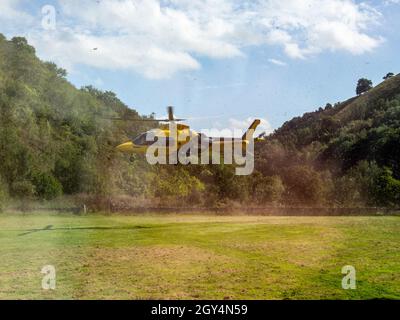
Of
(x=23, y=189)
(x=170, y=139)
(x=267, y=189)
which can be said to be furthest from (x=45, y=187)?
(x=267, y=189)

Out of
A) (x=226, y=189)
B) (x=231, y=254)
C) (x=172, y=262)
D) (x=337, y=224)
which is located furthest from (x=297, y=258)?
(x=226, y=189)

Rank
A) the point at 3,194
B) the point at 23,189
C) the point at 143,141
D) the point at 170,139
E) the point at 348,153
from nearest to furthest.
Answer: the point at 170,139 < the point at 143,141 < the point at 23,189 < the point at 3,194 < the point at 348,153

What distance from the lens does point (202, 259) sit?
47.2ft

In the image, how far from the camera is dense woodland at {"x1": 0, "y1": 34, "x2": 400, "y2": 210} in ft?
91.0

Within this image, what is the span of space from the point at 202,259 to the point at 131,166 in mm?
18876

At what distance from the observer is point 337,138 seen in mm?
40031

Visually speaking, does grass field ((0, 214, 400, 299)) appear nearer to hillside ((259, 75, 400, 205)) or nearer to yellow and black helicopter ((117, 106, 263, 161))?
yellow and black helicopter ((117, 106, 263, 161))

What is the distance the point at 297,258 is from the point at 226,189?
1514cm

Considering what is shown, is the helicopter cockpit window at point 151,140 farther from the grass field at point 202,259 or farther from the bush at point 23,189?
the bush at point 23,189

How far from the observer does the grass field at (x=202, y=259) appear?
11289 millimetres

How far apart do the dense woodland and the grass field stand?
663 centimetres

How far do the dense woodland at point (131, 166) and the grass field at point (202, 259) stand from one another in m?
6.63

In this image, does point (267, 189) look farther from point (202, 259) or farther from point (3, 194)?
point (202, 259)
